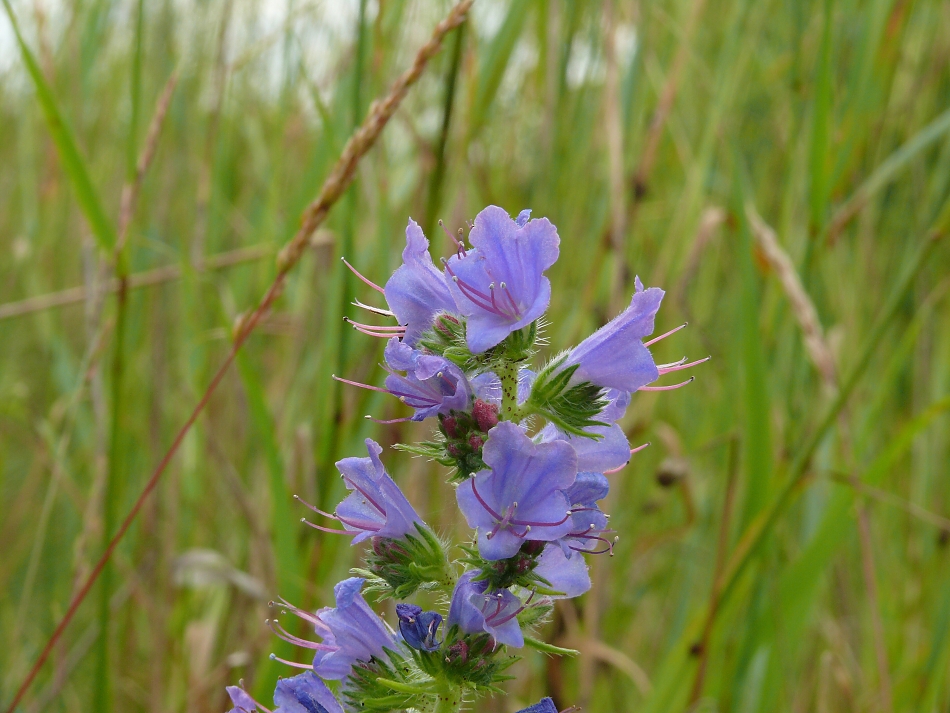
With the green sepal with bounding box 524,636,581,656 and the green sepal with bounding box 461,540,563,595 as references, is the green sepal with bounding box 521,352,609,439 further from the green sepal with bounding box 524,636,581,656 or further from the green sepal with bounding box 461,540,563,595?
the green sepal with bounding box 524,636,581,656

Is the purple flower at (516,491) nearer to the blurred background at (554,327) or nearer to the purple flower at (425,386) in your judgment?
the purple flower at (425,386)

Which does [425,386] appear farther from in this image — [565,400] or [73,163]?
[73,163]

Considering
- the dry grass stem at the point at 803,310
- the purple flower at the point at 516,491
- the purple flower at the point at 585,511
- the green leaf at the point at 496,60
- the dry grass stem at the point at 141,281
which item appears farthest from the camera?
the dry grass stem at the point at 141,281

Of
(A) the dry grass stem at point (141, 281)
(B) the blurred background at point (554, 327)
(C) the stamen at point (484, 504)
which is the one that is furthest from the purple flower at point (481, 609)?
(A) the dry grass stem at point (141, 281)

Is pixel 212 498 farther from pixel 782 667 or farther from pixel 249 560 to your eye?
pixel 782 667

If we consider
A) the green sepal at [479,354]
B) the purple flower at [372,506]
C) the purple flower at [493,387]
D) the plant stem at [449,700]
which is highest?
the green sepal at [479,354]

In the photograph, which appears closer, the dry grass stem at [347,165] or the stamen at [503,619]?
the stamen at [503,619]
